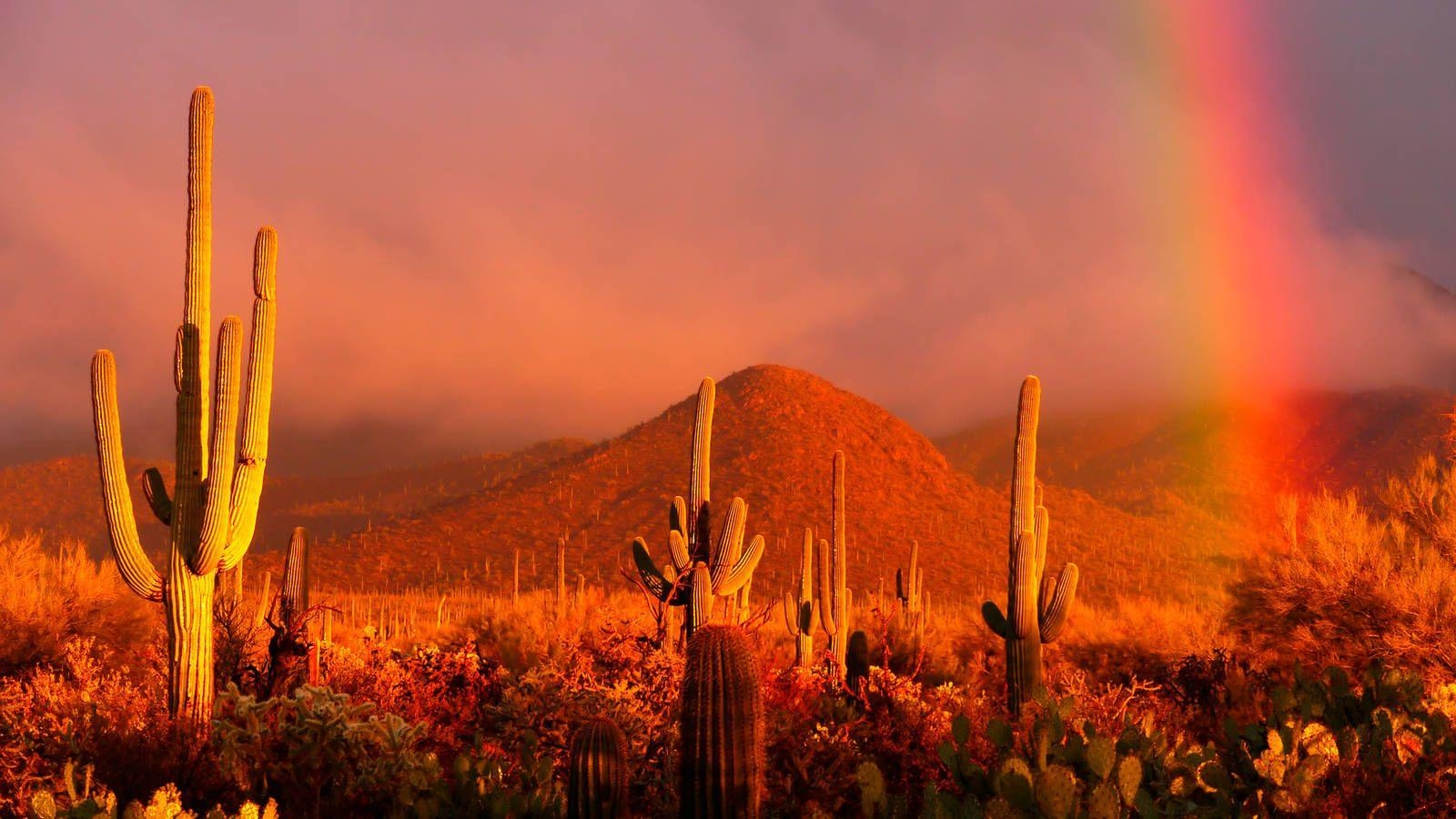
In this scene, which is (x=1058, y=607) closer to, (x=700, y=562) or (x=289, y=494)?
(x=700, y=562)

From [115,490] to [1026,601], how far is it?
10.7m

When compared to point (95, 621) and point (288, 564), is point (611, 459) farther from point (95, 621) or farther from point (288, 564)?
point (288, 564)

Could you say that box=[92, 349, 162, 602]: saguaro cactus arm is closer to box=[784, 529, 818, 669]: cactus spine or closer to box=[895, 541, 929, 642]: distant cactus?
box=[784, 529, 818, 669]: cactus spine

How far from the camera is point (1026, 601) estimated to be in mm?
14406

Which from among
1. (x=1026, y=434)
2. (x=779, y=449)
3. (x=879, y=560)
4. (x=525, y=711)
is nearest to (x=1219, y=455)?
(x=779, y=449)

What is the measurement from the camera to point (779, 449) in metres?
58.2

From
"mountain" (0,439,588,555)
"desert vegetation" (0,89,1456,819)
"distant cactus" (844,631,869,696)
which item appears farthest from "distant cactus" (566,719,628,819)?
"mountain" (0,439,588,555)

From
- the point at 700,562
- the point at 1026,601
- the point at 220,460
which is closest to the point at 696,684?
the point at 220,460

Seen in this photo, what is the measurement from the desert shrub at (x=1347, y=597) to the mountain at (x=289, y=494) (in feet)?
254

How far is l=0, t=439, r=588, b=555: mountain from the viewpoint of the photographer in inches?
4112

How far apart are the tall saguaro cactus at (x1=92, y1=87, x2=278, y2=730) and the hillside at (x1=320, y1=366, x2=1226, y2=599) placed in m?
32.1

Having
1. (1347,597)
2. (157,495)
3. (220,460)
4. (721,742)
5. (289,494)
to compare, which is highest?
(289,494)

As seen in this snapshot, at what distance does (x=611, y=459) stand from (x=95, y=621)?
42579 millimetres

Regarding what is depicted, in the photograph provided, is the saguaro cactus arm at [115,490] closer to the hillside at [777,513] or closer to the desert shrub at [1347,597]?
the desert shrub at [1347,597]
